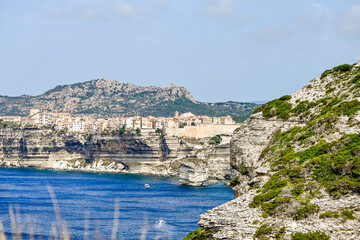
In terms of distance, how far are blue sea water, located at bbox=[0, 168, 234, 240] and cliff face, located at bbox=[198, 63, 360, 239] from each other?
13248 millimetres

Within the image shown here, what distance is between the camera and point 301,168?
13.0 m

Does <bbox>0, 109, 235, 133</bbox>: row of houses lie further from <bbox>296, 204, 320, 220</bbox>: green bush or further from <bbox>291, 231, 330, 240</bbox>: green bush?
<bbox>291, 231, 330, 240</bbox>: green bush

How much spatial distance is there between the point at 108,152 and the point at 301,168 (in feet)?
359

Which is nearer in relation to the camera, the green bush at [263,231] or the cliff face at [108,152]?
the green bush at [263,231]

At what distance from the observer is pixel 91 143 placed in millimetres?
124500

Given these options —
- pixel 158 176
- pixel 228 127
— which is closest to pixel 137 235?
pixel 158 176

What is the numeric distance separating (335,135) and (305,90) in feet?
16.1

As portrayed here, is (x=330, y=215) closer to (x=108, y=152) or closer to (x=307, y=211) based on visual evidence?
(x=307, y=211)

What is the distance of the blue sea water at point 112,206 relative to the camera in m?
40.4

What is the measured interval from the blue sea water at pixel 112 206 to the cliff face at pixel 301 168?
43.5 feet

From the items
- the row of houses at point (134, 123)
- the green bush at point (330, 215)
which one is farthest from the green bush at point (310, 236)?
the row of houses at point (134, 123)

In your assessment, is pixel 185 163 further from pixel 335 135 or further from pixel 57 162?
pixel 335 135

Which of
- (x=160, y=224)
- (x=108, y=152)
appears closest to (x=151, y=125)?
(x=108, y=152)

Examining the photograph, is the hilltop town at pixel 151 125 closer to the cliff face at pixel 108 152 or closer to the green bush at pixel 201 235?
the cliff face at pixel 108 152
